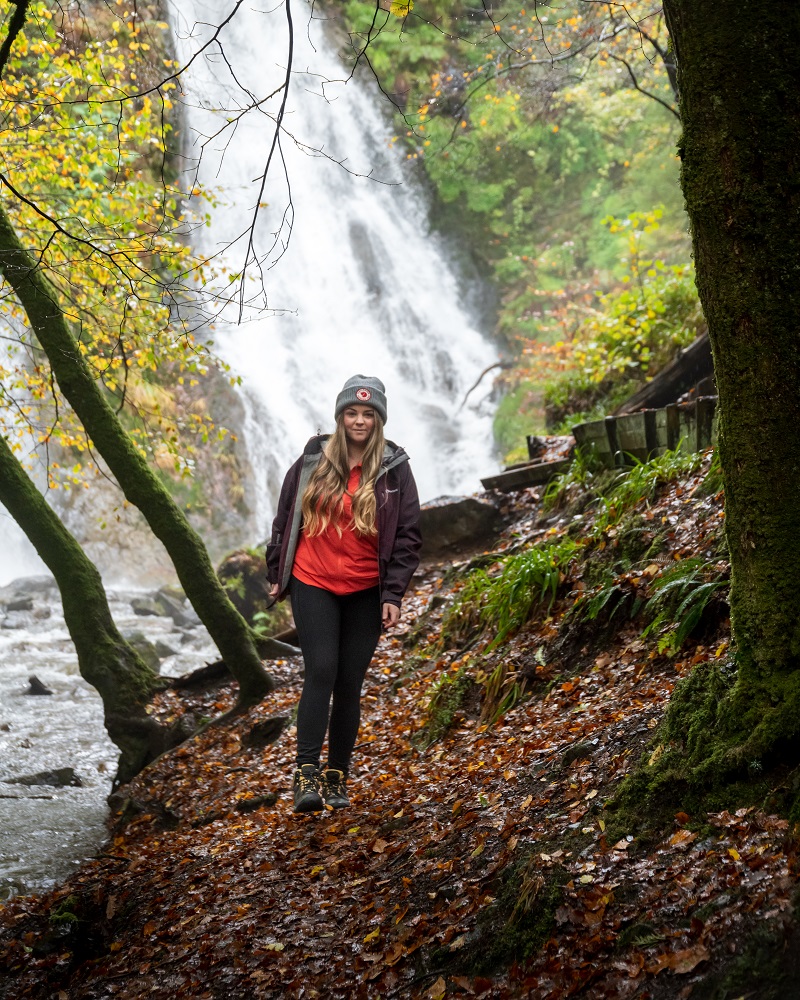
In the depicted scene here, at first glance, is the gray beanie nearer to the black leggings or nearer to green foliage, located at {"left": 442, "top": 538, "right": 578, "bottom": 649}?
the black leggings

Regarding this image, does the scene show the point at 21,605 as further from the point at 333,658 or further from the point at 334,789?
the point at 333,658

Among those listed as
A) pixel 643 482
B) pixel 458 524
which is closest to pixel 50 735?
pixel 458 524

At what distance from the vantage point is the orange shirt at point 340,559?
428 cm

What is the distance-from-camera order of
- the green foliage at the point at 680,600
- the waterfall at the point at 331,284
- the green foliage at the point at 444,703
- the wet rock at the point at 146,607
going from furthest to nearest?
the waterfall at the point at 331,284, the wet rock at the point at 146,607, the green foliage at the point at 444,703, the green foliage at the point at 680,600

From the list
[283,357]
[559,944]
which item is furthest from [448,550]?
[283,357]

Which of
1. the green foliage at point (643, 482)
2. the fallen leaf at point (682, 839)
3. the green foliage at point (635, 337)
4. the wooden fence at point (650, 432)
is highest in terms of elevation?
the green foliage at point (635, 337)

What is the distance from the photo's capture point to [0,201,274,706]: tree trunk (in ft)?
22.5

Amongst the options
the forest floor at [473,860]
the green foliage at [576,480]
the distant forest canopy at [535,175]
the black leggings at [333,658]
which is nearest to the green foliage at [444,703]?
the forest floor at [473,860]

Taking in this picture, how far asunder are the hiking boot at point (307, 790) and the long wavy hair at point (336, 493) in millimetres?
1204

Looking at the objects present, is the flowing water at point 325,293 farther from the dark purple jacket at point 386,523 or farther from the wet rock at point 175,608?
the dark purple jacket at point 386,523

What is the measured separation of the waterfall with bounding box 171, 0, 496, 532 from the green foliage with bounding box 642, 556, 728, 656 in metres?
15.5

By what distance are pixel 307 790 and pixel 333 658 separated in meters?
0.68

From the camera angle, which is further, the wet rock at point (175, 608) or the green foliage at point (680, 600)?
the wet rock at point (175, 608)

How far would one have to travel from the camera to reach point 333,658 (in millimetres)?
4242
